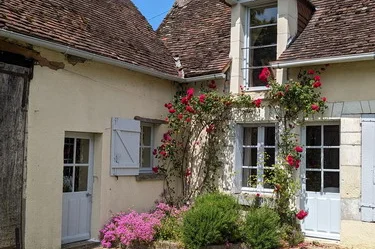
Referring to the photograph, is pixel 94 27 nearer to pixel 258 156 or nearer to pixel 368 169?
pixel 258 156

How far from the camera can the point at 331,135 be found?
327 inches

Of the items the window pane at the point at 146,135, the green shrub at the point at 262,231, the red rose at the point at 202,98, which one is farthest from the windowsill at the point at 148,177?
the green shrub at the point at 262,231

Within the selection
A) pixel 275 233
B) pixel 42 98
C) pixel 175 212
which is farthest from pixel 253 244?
pixel 42 98

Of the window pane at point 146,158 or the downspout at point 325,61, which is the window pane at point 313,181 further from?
the window pane at point 146,158

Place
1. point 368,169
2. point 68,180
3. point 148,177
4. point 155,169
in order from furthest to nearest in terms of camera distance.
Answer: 1. point 155,169
2. point 148,177
3. point 68,180
4. point 368,169

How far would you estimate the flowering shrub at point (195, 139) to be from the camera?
922 cm

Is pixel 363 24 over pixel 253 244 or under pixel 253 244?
over

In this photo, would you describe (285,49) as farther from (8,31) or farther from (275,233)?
(8,31)

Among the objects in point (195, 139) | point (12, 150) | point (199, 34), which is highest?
point (199, 34)

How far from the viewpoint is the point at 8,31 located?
629 cm

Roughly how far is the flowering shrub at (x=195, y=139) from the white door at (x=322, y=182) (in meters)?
1.50

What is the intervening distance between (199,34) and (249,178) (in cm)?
405

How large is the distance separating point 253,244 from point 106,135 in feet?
11.3

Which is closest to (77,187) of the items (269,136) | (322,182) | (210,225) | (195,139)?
→ (210,225)
